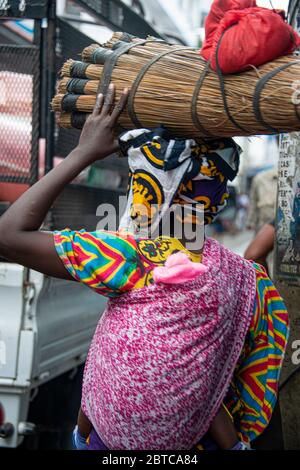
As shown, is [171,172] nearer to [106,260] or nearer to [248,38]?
[106,260]

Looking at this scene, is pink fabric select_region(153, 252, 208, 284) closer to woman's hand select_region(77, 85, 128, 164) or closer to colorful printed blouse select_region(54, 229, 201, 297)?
colorful printed blouse select_region(54, 229, 201, 297)

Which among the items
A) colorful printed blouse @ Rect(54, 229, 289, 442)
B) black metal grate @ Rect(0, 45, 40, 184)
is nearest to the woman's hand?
colorful printed blouse @ Rect(54, 229, 289, 442)

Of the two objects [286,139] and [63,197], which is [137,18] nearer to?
[63,197]

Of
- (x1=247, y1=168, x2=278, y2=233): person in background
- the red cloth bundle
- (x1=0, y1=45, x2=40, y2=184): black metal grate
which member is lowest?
(x1=247, y1=168, x2=278, y2=233): person in background

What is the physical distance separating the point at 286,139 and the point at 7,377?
1601mm

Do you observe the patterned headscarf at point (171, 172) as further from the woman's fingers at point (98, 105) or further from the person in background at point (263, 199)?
the person in background at point (263, 199)

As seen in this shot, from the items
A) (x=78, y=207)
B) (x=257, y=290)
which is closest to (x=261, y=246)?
(x=78, y=207)

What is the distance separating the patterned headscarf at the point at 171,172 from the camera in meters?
1.84

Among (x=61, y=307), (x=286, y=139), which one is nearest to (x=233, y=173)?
(x=286, y=139)

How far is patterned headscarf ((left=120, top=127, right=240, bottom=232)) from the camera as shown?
72.6 inches

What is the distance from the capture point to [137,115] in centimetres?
189

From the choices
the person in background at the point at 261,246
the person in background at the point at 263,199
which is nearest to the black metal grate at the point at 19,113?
the person in background at the point at 261,246

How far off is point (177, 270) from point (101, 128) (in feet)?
1.51

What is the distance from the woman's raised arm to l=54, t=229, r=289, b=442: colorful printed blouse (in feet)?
0.14
